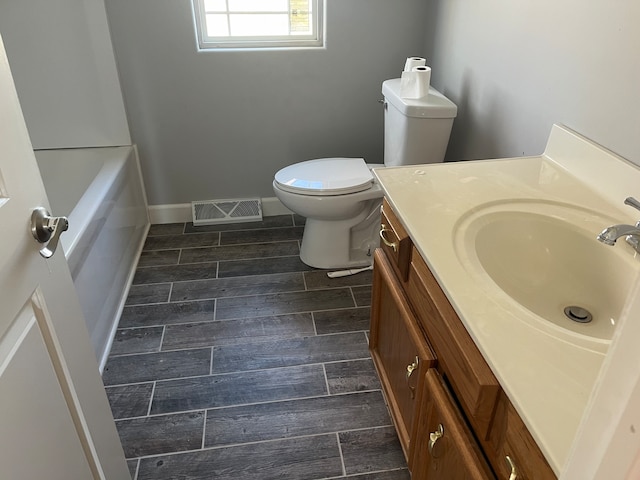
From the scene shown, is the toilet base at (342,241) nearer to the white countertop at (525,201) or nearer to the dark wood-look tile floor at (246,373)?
the dark wood-look tile floor at (246,373)

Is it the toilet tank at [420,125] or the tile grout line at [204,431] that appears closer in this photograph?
the tile grout line at [204,431]

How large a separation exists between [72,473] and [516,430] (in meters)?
0.86

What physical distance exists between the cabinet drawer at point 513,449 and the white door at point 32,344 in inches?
31.2

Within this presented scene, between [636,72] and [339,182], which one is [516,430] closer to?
[636,72]

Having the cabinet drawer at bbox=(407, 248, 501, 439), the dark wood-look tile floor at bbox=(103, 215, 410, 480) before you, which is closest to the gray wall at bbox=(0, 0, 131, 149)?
the dark wood-look tile floor at bbox=(103, 215, 410, 480)

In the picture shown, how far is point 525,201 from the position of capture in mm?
1312

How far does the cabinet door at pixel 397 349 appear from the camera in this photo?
1.25 metres

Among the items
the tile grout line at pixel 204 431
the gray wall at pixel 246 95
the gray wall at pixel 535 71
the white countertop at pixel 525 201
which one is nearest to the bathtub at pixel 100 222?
the gray wall at pixel 246 95

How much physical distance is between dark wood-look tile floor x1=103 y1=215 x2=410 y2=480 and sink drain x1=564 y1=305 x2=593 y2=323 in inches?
30.1

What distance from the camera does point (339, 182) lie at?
228cm

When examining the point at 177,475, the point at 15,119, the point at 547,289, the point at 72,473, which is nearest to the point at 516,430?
the point at 547,289

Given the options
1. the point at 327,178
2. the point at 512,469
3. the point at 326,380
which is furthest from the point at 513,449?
the point at 327,178

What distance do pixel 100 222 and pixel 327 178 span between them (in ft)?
3.19

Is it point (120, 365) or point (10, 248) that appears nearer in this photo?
point (10, 248)
